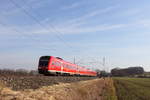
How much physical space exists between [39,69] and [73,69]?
1580 cm

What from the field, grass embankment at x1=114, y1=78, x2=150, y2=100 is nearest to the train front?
the field

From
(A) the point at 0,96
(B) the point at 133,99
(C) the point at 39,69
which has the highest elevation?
(C) the point at 39,69

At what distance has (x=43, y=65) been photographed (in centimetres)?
3045

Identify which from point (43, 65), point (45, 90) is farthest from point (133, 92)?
point (45, 90)

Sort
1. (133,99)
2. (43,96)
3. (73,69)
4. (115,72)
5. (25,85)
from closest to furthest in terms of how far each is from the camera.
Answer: (43,96) < (25,85) < (133,99) < (73,69) < (115,72)

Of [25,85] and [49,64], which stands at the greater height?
[49,64]

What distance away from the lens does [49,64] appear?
1181 inches

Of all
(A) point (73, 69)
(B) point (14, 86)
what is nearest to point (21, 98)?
(B) point (14, 86)

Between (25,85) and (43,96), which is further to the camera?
(25,85)

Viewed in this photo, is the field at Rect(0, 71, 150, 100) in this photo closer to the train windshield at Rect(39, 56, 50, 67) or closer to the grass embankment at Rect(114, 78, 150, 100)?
the grass embankment at Rect(114, 78, 150, 100)

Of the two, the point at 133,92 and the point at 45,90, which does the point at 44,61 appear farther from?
the point at 45,90

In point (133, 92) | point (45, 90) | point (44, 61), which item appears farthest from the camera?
point (44, 61)

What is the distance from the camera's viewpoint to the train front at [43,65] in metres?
30.1

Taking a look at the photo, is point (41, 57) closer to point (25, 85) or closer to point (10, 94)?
point (25, 85)
